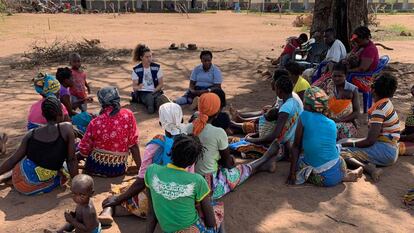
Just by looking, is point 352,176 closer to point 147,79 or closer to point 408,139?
point 408,139

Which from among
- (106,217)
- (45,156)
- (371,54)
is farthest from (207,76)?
(106,217)

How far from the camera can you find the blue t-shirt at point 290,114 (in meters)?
4.35

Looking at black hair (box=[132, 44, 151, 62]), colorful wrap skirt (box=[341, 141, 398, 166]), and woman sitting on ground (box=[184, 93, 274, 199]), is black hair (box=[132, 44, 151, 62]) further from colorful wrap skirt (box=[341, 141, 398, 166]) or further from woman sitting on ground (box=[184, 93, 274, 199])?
colorful wrap skirt (box=[341, 141, 398, 166])

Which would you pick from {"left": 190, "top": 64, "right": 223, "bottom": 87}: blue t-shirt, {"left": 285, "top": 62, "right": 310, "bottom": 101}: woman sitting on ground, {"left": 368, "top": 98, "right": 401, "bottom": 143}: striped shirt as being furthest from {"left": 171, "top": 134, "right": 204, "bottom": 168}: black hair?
{"left": 190, "top": 64, "right": 223, "bottom": 87}: blue t-shirt

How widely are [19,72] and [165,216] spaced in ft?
28.1

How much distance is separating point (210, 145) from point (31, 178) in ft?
5.83

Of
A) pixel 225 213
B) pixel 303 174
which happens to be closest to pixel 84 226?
pixel 225 213

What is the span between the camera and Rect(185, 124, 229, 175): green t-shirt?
3564 mm

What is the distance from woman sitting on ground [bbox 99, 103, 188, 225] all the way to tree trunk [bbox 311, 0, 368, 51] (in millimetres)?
7070

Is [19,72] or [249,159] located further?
[19,72]

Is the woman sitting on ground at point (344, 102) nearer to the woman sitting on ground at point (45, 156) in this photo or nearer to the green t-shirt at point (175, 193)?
the green t-shirt at point (175, 193)

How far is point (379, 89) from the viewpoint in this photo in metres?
4.41

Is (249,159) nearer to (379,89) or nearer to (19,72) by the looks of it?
(379,89)

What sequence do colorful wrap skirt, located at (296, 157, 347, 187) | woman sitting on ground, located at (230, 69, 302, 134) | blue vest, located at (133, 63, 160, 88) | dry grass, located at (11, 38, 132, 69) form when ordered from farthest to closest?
dry grass, located at (11, 38, 132, 69), blue vest, located at (133, 63, 160, 88), woman sitting on ground, located at (230, 69, 302, 134), colorful wrap skirt, located at (296, 157, 347, 187)
